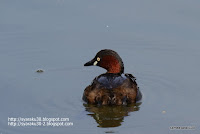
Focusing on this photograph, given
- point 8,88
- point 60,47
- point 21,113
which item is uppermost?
point 60,47

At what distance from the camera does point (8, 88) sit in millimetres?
10797

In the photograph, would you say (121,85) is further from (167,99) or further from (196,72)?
(196,72)

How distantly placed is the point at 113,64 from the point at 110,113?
1.34 m

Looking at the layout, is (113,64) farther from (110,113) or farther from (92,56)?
(92,56)

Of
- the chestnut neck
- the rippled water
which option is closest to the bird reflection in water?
the rippled water

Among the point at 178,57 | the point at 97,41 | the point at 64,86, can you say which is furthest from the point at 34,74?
the point at 178,57

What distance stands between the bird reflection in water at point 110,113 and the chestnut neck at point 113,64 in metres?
0.86

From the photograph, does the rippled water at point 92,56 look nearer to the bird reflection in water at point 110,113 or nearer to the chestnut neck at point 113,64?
the bird reflection in water at point 110,113

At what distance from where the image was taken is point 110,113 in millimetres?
9797

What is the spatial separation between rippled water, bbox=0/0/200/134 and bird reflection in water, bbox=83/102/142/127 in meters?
0.02

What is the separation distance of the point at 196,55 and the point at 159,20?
1.75m

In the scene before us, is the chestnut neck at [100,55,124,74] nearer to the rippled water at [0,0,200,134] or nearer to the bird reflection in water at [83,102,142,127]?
the rippled water at [0,0,200,134]

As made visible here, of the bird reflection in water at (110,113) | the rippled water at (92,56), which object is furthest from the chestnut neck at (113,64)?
the bird reflection in water at (110,113)

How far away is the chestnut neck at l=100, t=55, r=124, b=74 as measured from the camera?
10.8 m
